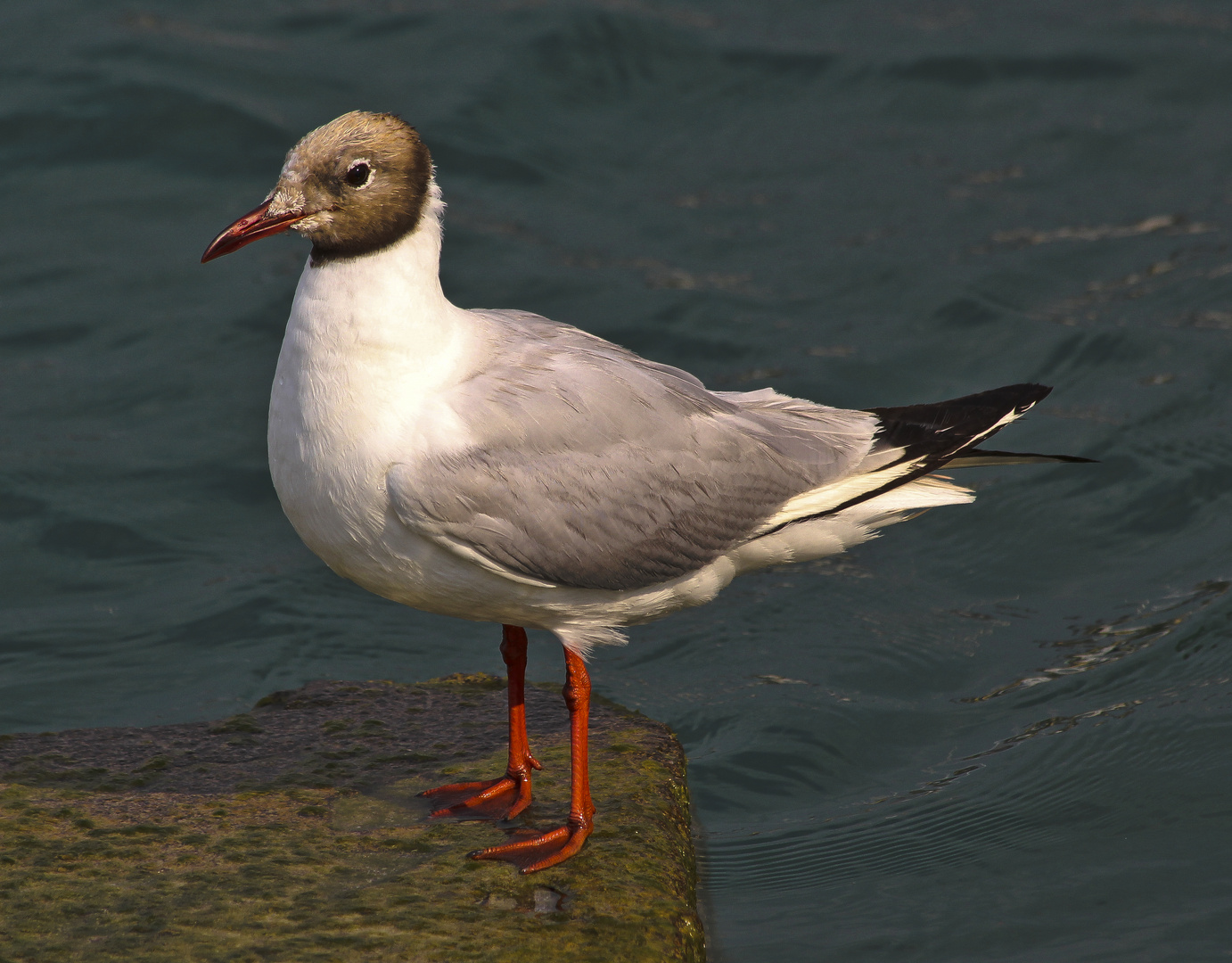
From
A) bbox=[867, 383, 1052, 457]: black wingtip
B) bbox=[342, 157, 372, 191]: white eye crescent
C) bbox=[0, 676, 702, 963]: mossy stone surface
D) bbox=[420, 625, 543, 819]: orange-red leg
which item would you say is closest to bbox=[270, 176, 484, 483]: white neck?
bbox=[342, 157, 372, 191]: white eye crescent

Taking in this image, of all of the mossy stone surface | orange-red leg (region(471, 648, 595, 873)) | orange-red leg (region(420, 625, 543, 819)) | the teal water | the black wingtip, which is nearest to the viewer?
the mossy stone surface

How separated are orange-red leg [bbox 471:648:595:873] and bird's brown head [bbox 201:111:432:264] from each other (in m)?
1.83

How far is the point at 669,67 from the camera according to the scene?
13.6 metres

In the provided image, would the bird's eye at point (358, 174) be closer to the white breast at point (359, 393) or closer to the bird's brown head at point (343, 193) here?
the bird's brown head at point (343, 193)

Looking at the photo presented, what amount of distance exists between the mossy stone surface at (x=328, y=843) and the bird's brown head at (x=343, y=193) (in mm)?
2139

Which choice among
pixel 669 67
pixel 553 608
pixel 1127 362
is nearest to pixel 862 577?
pixel 1127 362

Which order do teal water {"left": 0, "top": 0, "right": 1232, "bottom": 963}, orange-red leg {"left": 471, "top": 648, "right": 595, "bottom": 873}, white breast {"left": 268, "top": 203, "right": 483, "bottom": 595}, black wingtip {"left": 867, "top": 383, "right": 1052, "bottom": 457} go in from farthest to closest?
teal water {"left": 0, "top": 0, "right": 1232, "bottom": 963}
black wingtip {"left": 867, "top": 383, "right": 1052, "bottom": 457}
orange-red leg {"left": 471, "top": 648, "right": 595, "bottom": 873}
white breast {"left": 268, "top": 203, "right": 483, "bottom": 595}

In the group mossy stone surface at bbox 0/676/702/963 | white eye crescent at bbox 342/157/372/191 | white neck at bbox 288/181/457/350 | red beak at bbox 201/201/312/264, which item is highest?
white eye crescent at bbox 342/157/372/191

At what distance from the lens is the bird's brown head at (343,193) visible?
205 inches

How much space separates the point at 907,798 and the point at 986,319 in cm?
523

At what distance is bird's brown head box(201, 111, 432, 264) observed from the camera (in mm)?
5203

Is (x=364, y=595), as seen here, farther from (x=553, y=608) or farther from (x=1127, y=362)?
(x=1127, y=362)

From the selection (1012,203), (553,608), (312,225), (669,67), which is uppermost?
(669,67)

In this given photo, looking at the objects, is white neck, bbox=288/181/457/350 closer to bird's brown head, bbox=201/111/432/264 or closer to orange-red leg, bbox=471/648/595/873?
bird's brown head, bbox=201/111/432/264
